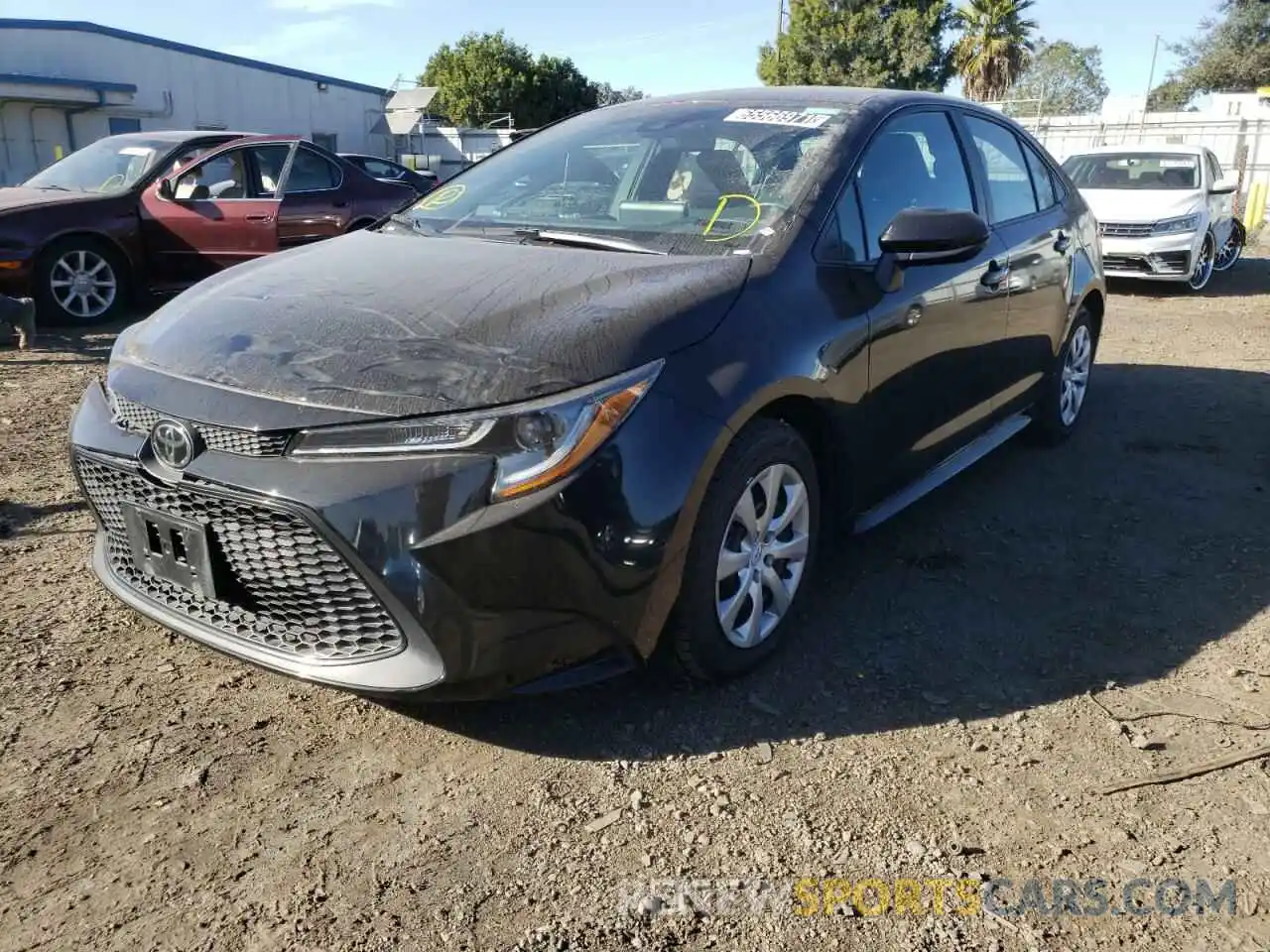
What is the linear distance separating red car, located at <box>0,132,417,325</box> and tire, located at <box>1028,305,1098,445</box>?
5661mm

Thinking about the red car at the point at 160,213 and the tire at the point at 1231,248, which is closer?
the red car at the point at 160,213

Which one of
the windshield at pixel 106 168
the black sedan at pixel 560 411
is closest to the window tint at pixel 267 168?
the windshield at pixel 106 168

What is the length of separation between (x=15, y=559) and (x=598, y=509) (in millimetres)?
2543

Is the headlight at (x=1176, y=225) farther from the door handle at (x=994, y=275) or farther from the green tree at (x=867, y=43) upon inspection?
the green tree at (x=867, y=43)

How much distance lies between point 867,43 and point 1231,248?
2859cm

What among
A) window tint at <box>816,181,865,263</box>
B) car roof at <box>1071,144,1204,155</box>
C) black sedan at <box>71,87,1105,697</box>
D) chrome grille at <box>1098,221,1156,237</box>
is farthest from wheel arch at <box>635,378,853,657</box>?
car roof at <box>1071,144,1204,155</box>

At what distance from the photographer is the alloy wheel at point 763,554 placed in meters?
2.69

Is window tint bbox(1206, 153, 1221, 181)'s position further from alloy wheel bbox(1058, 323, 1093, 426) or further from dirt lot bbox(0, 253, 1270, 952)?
dirt lot bbox(0, 253, 1270, 952)

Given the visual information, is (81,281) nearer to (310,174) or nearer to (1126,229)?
(310,174)

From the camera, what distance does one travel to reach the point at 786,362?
2.71 m

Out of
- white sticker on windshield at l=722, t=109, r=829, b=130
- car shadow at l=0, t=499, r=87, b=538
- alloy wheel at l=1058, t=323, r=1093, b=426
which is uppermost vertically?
white sticker on windshield at l=722, t=109, r=829, b=130

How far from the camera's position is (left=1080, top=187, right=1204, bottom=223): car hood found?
10383mm

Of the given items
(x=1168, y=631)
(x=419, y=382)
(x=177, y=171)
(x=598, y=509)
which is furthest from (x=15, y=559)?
(x=177, y=171)

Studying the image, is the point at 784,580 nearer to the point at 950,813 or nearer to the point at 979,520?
the point at 950,813
